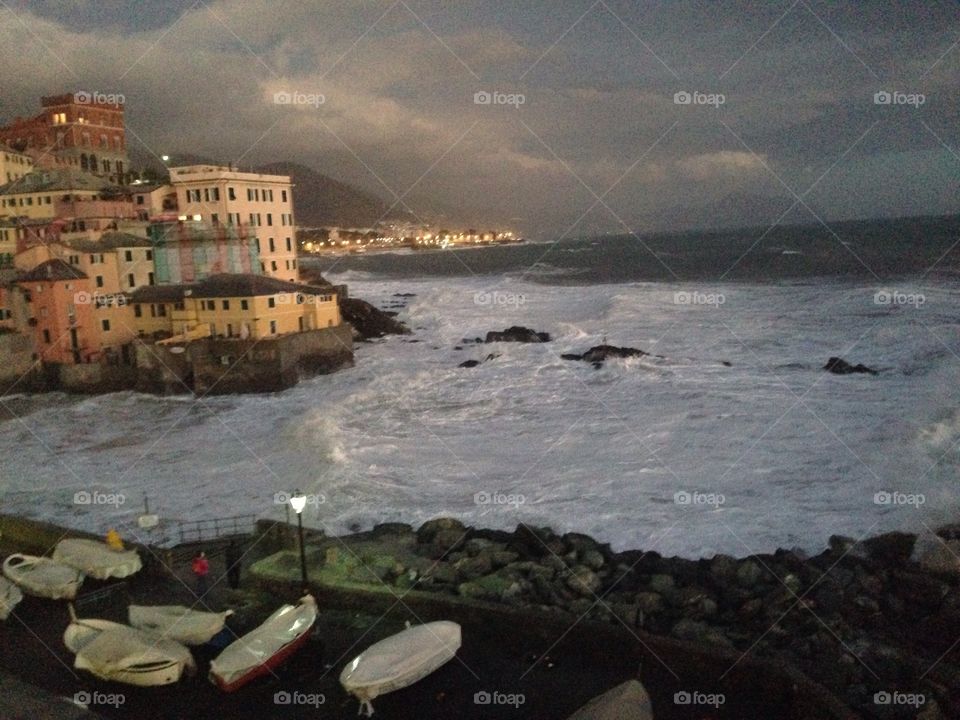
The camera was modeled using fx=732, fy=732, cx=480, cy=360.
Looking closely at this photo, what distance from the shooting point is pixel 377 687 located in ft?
26.4

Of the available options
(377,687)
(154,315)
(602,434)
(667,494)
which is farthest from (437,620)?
(154,315)

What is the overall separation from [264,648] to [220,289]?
88.8ft

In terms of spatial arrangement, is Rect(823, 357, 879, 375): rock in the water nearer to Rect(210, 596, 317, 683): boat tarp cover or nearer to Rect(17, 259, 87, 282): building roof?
Rect(210, 596, 317, 683): boat tarp cover

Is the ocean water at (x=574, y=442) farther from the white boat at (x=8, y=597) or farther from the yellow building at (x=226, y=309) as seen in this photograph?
the white boat at (x=8, y=597)

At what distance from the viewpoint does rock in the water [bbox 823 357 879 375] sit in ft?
99.5

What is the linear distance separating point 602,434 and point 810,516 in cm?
787

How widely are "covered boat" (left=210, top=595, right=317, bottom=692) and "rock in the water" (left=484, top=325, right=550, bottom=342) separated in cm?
3471

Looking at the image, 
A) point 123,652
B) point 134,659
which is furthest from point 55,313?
point 134,659

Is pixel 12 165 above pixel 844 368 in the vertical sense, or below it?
above

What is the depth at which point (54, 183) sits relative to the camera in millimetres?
43094

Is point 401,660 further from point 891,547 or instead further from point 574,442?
point 574,442

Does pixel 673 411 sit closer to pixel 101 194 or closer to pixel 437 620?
pixel 437 620

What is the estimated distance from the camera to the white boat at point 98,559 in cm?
1129

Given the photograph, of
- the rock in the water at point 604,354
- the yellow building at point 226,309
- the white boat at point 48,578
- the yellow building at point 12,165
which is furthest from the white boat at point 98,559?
the yellow building at point 12,165
